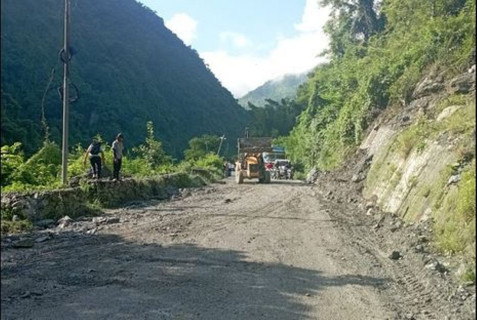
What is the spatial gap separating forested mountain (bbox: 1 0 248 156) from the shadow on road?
24.2m

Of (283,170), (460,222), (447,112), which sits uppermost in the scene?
(447,112)

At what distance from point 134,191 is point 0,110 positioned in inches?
722

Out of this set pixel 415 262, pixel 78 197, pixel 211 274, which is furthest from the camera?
pixel 78 197

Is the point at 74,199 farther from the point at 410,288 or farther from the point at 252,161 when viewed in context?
the point at 252,161

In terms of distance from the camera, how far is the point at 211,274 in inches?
326

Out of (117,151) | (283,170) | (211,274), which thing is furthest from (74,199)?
(283,170)

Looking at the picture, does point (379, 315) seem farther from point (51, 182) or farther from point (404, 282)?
point (51, 182)

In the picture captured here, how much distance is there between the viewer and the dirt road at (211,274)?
656cm

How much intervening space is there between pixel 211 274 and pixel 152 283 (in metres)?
1.01

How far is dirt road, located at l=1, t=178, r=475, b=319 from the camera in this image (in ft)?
21.5

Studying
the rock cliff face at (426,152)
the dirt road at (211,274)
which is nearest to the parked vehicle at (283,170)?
the rock cliff face at (426,152)

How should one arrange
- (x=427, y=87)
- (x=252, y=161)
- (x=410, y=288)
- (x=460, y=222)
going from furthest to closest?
(x=252, y=161) → (x=427, y=87) → (x=460, y=222) → (x=410, y=288)

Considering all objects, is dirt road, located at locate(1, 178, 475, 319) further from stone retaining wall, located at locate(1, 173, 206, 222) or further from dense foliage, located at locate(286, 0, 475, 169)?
dense foliage, located at locate(286, 0, 475, 169)

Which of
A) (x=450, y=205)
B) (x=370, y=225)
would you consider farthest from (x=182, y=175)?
(x=450, y=205)
